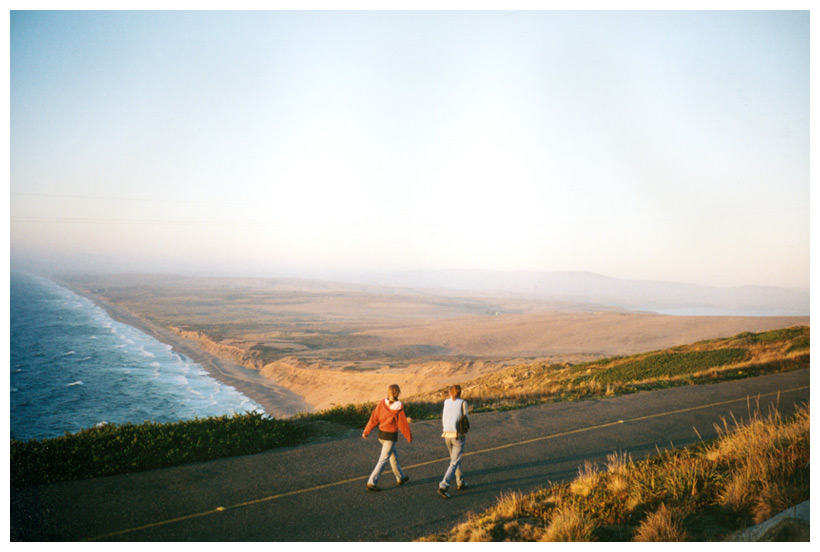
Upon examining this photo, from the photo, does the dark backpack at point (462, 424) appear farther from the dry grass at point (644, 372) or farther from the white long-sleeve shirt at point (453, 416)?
the dry grass at point (644, 372)

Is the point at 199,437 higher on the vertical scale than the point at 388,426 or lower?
lower

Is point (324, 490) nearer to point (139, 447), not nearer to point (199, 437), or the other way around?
point (199, 437)

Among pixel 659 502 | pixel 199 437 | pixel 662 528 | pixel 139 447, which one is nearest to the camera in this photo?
pixel 662 528

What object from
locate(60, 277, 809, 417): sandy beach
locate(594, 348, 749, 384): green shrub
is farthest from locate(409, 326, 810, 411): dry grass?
locate(60, 277, 809, 417): sandy beach

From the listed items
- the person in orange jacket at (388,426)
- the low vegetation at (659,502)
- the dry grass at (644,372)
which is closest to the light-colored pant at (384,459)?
the person in orange jacket at (388,426)

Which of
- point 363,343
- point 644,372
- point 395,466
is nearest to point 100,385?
point 363,343

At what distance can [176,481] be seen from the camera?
9188 millimetres

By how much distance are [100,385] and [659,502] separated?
49.9m

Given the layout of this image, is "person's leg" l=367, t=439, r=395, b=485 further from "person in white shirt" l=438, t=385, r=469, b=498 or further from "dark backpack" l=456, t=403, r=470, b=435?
"dark backpack" l=456, t=403, r=470, b=435

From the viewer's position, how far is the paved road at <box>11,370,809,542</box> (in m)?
7.46

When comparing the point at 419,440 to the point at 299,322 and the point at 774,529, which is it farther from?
the point at 299,322

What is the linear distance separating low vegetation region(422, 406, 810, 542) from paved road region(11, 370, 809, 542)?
2.43 feet

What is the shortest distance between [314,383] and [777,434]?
42170 millimetres

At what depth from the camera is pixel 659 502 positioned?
26.2ft
